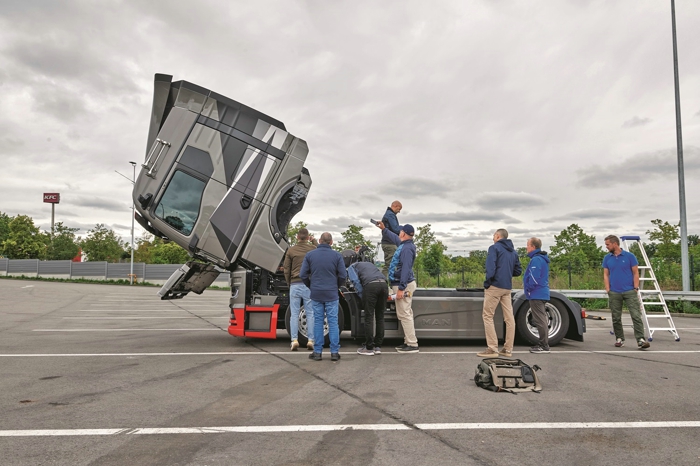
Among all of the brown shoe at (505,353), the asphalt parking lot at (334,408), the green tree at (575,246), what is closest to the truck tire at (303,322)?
the asphalt parking lot at (334,408)

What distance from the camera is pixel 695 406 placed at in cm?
443

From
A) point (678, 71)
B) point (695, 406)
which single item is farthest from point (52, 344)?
point (678, 71)

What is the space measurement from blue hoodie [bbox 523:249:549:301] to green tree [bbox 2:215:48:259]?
69.4 metres

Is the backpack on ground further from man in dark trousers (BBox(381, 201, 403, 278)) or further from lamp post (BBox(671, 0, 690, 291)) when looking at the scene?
lamp post (BBox(671, 0, 690, 291))

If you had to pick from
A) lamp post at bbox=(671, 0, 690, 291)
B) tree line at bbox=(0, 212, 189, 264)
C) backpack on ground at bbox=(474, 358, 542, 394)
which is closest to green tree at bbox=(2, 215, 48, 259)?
tree line at bbox=(0, 212, 189, 264)

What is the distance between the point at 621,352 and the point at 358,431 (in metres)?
5.46

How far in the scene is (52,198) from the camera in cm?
11288

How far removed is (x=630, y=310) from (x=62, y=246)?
220 ft

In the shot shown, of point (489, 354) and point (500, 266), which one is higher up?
point (500, 266)

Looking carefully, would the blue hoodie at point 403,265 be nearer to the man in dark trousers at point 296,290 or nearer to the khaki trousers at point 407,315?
the khaki trousers at point 407,315

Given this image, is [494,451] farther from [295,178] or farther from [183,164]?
[183,164]

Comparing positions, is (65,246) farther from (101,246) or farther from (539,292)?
Result: (539,292)

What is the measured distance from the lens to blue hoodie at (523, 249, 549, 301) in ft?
23.9

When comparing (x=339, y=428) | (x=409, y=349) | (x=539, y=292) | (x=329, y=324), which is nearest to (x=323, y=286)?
(x=329, y=324)
